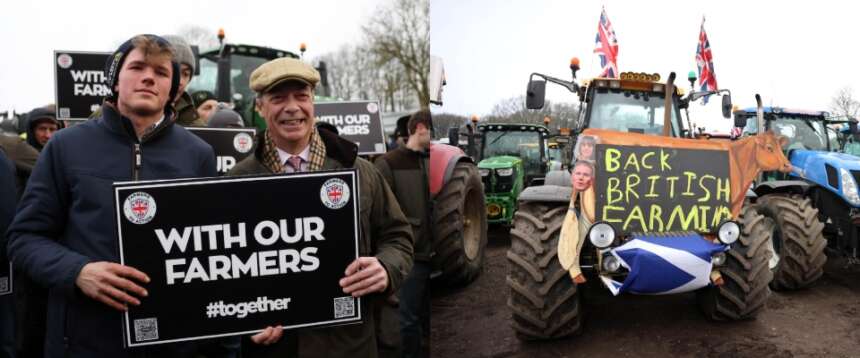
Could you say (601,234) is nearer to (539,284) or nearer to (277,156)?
(539,284)

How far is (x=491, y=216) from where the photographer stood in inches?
109

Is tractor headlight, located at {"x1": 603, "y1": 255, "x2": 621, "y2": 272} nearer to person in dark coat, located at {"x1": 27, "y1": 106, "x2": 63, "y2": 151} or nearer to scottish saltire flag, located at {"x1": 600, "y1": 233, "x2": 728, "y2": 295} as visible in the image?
scottish saltire flag, located at {"x1": 600, "y1": 233, "x2": 728, "y2": 295}

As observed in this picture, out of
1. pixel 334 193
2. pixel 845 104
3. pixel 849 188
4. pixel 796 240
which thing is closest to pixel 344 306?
pixel 334 193

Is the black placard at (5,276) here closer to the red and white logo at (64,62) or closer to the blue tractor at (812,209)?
the red and white logo at (64,62)

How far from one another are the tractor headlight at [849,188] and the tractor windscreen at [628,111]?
1.40m

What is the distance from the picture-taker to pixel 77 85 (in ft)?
10.7

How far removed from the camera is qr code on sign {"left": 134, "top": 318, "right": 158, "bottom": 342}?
132 centimetres

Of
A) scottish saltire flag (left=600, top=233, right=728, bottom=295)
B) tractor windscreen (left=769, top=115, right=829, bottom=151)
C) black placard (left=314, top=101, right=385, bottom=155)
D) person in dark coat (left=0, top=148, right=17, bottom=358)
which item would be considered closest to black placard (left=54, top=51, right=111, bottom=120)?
person in dark coat (left=0, top=148, right=17, bottom=358)

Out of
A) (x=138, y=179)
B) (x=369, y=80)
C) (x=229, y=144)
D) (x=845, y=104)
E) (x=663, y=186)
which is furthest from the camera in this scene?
(x=369, y=80)

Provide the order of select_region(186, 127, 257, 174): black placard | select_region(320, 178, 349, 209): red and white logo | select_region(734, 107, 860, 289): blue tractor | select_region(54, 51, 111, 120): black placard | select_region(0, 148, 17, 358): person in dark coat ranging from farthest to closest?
select_region(54, 51, 111, 120): black placard < select_region(734, 107, 860, 289): blue tractor < select_region(186, 127, 257, 174): black placard < select_region(0, 148, 17, 358): person in dark coat < select_region(320, 178, 349, 209): red and white logo

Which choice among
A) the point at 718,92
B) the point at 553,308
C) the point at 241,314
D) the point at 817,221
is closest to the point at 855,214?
the point at 817,221

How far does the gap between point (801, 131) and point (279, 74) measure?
2340 mm

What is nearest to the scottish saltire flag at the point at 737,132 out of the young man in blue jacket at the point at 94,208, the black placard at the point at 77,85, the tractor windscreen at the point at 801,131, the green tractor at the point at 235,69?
the tractor windscreen at the point at 801,131

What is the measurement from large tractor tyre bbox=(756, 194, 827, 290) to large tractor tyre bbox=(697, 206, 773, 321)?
0.65m
